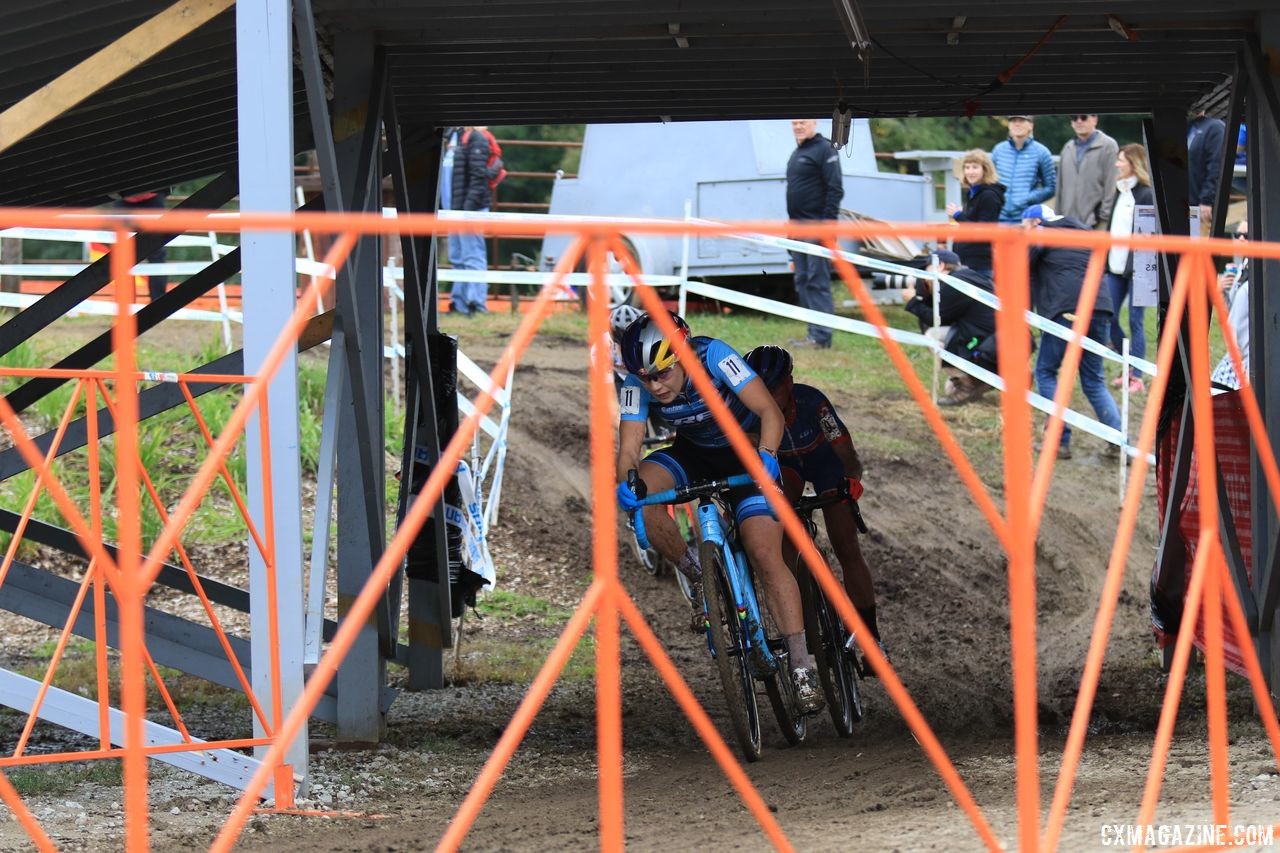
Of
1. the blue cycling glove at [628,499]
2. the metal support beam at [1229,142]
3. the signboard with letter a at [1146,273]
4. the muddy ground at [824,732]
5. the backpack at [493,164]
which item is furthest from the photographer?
the backpack at [493,164]

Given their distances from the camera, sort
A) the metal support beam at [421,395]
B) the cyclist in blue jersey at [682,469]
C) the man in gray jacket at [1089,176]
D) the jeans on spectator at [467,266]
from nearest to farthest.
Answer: the cyclist in blue jersey at [682,469]
the metal support beam at [421,395]
the man in gray jacket at [1089,176]
the jeans on spectator at [467,266]

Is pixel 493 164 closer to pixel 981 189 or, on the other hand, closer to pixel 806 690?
pixel 981 189

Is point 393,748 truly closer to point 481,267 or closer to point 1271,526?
point 1271,526

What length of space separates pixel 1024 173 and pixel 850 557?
7680 millimetres

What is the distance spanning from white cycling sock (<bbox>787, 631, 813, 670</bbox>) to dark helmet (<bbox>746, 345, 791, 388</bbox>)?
4.31ft

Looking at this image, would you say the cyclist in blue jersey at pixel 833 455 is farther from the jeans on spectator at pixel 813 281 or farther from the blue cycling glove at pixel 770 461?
the jeans on spectator at pixel 813 281

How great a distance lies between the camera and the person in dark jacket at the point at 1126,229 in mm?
12281

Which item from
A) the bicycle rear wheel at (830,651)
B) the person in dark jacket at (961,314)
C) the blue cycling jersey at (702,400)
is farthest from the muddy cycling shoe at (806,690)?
the person in dark jacket at (961,314)

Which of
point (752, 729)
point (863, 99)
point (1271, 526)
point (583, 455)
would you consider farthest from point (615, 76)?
point (583, 455)

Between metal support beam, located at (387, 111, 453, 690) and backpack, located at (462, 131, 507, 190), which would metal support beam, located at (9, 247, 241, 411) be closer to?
metal support beam, located at (387, 111, 453, 690)

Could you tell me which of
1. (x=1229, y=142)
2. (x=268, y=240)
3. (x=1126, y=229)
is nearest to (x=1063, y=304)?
(x=1126, y=229)

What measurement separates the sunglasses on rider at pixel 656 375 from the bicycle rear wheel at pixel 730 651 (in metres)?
0.76

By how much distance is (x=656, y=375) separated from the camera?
21.2 ft

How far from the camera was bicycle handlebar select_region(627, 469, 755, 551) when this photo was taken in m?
6.41
